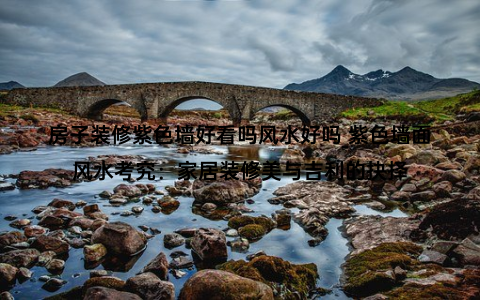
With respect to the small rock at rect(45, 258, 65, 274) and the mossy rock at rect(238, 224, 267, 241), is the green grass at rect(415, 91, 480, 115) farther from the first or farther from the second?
the small rock at rect(45, 258, 65, 274)

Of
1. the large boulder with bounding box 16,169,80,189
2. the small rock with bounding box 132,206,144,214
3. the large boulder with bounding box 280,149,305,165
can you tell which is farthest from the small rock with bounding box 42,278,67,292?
the large boulder with bounding box 280,149,305,165

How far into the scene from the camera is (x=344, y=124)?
109 feet

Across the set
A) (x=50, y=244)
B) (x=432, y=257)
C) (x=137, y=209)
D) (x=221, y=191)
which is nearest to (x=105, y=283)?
(x=50, y=244)

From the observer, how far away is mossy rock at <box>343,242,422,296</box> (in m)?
3.77

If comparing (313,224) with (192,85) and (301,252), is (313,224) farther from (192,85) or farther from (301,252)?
(192,85)

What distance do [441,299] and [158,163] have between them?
1158cm

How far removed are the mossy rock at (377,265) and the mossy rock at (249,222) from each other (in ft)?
5.41

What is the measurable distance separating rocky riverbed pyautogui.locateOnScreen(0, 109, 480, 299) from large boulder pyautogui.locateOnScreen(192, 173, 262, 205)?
26 millimetres

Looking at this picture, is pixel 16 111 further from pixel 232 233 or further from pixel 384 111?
pixel 384 111

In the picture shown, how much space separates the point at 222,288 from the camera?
124 inches

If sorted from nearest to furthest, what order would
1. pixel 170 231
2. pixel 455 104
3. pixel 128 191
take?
pixel 170 231
pixel 128 191
pixel 455 104

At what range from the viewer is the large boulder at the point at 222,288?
3137 mm

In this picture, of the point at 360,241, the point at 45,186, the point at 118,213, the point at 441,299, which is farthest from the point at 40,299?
the point at 45,186

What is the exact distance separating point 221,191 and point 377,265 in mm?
3948
